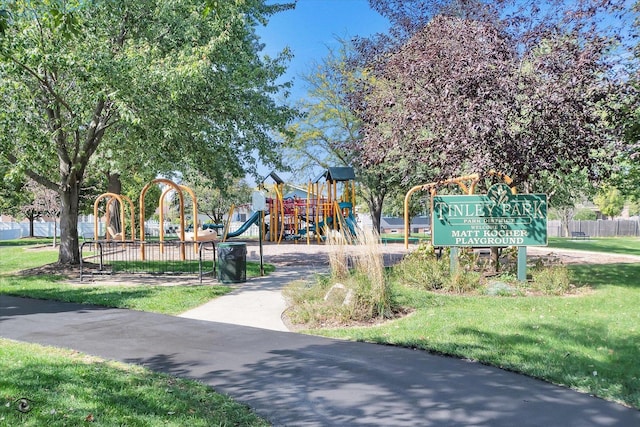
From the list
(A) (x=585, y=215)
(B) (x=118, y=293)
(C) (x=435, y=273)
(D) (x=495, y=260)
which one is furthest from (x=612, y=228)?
(B) (x=118, y=293)

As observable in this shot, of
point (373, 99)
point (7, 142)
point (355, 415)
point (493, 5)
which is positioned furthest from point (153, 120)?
point (355, 415)

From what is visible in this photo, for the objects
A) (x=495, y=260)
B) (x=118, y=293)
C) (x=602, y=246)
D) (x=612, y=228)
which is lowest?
(x=602, y=246)

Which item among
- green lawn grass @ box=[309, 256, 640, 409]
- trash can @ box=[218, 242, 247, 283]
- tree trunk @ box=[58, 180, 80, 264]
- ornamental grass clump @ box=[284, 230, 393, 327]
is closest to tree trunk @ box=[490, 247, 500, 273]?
green lawn grass @ box=[309, 256, 640, 409]

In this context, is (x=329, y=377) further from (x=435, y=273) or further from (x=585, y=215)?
(x=585, y=215)

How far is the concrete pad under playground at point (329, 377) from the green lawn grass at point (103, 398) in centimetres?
27

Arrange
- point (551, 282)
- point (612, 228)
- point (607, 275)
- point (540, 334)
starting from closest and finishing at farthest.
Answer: point (540, 334), point (551, 282), point (607, 275), point (612, 228)

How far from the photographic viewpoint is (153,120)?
11203 mm

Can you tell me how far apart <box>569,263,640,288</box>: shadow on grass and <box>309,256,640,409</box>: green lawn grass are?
4.07 ft

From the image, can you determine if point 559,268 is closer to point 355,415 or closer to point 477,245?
point 477,245

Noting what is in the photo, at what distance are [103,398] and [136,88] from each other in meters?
7.82

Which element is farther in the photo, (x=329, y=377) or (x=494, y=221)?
(x=494, y=221)

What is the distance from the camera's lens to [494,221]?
10469mm

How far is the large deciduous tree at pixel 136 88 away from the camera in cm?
1018

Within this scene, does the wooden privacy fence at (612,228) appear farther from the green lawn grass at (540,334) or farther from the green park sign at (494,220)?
the green lawn grass at (540,334)
